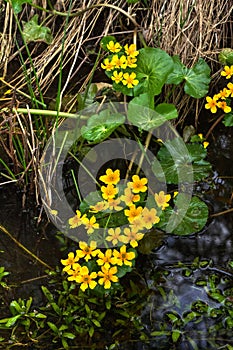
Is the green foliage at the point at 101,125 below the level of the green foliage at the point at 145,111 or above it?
below

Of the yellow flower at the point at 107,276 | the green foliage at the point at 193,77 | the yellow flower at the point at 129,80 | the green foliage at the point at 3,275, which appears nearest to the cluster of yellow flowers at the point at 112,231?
the yellow flower at the point at 107,276

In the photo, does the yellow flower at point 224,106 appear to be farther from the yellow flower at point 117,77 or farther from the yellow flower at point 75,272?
the yellow flower at point 75,272

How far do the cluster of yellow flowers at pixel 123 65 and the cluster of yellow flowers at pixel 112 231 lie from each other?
378 mm

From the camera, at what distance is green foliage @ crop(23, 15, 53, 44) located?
2.37 metres

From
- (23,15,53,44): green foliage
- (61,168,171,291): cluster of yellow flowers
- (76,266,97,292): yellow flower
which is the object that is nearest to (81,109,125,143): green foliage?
(61,168,171,291): cluster of yellow flowers

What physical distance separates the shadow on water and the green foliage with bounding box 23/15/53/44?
71 centimetres

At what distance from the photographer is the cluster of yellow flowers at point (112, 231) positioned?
1.68 metres

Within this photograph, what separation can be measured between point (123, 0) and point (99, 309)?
1.40 m

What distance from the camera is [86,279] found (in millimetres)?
1670

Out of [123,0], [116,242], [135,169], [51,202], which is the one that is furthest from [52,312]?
[123,0]

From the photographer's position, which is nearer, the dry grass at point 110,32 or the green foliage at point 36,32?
the dry grass at point 110,32

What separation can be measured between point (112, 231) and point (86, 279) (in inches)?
7.5

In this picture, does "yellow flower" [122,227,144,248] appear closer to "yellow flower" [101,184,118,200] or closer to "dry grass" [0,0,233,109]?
"yellow flower" [101,184,118,200]

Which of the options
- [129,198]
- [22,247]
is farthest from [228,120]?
[22,247]
